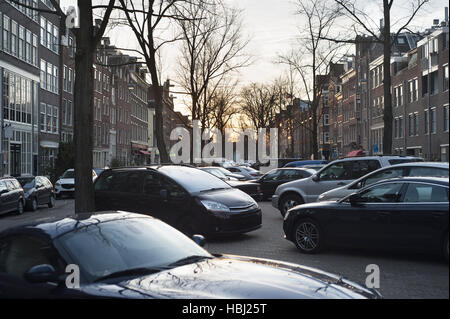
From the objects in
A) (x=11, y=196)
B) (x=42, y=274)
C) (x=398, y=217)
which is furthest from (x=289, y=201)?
(x=398, y=217)

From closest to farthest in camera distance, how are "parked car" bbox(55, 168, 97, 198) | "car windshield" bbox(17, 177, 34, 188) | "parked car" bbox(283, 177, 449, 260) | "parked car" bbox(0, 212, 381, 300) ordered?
"parked car" bbox(283, 177, 449, 260) < "parked car" bbox(0, 212, 381, 300) < "car windshield" bbox(17, 177, 34, 188) < "parked car" bbox(55, 168, 97, 198)

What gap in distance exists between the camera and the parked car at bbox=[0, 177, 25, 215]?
1908cm

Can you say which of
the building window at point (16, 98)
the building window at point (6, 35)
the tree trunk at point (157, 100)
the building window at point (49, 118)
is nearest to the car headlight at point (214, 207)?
the tree trunk at point (157, 100)

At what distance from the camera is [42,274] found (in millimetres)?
3553

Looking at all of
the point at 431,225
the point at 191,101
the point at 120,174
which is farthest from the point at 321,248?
the point at 191,101

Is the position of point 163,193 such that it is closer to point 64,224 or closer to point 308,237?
point 308,237

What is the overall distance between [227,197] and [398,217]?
8165 mm

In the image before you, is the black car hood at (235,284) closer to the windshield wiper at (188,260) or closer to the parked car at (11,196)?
the windshield wiper at (188,260)

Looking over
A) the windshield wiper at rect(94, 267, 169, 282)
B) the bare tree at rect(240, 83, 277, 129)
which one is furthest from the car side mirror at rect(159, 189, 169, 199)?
the bare tree at rect(240, 83, 277, 129)

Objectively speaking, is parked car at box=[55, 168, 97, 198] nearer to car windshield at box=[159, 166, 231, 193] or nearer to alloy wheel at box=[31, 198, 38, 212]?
alloy wheel at box=[31, 198, 38, 212]

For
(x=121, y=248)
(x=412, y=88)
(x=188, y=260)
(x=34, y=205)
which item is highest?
(x=412, y=88)

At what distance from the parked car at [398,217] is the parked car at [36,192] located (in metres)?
16.9

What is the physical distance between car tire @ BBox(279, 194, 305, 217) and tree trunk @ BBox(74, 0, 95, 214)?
613 cm

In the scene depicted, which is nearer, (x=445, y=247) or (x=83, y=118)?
(x=445, y=247)
